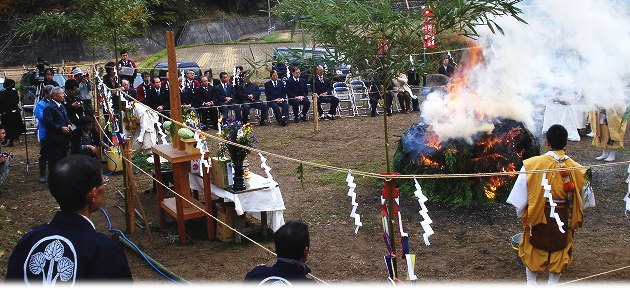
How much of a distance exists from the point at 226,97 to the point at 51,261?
46.4 ft

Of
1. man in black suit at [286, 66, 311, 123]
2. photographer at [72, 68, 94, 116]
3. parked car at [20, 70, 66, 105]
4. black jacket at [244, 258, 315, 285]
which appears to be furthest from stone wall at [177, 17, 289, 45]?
black jacket at [244, 258, 315, 285]

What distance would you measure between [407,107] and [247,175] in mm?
10973

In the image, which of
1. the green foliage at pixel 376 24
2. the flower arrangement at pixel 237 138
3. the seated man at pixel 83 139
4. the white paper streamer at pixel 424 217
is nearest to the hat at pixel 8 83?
the seated man at pixel 83 139

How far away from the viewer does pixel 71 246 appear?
2.84m

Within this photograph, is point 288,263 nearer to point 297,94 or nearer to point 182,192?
point 182,192

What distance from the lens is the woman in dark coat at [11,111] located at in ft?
45.0

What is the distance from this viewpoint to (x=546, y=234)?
5879 mm

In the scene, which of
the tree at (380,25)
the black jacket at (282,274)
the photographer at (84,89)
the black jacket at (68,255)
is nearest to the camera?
the black jacket at (68,255)

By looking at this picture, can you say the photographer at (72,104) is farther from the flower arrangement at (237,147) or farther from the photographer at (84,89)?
the flower arrangement at (237,147)

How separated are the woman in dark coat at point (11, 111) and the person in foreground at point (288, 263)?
12.1 metres

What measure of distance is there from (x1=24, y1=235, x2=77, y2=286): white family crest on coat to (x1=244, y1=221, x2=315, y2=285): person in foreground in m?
0.90

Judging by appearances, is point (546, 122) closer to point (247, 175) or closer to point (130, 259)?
point (247, 175)

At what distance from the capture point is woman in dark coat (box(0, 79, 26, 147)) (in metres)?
13.7

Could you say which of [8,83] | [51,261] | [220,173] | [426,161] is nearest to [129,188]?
[220,173]
